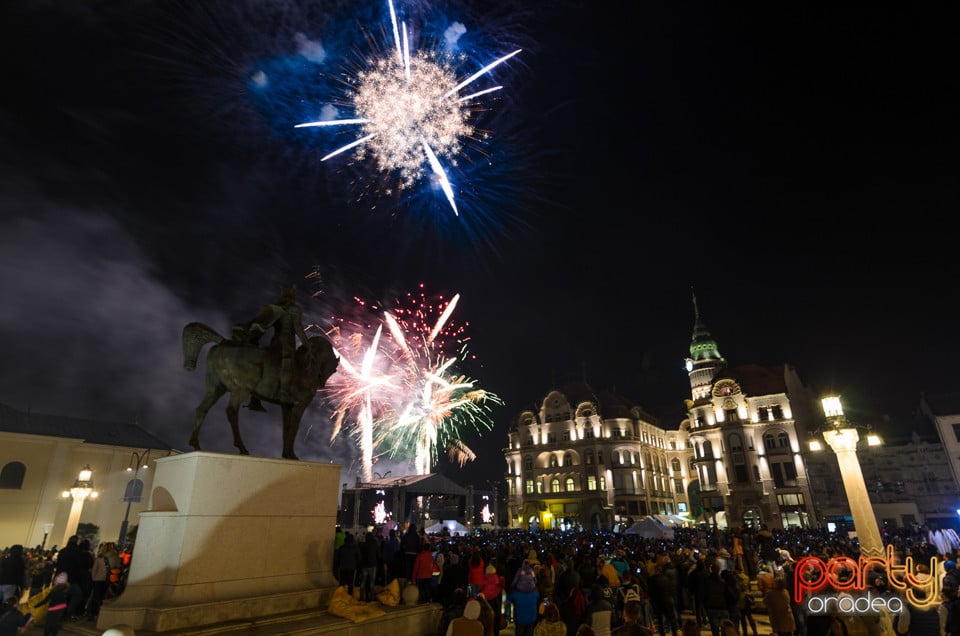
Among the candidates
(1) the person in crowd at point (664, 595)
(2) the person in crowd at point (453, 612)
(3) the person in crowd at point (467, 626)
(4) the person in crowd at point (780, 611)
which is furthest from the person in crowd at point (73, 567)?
(4) the person in crowd at point (780, 611)

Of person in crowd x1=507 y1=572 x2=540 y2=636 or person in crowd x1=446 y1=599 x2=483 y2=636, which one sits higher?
person in crowd x1=446 y1=599 x2=483 y2=636

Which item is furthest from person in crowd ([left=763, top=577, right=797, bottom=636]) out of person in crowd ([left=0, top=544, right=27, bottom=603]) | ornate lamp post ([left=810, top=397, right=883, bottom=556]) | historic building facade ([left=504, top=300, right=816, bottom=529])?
historic building facade ([left=504, top=300, right=816, bottom=529])

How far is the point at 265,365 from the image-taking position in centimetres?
855

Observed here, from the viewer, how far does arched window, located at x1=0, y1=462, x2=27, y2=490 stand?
31.0m

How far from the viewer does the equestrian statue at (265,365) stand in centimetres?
820

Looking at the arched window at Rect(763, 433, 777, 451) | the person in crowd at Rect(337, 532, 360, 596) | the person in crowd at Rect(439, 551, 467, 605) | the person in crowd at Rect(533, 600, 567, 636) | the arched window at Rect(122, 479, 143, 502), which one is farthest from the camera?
the arched window at Rect(763, 433, 777, 451)

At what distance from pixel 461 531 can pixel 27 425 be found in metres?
35.1

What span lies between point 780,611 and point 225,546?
9.59 metres

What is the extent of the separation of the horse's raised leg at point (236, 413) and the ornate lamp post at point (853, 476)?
17063mm

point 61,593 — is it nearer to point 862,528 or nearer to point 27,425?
point 862,528

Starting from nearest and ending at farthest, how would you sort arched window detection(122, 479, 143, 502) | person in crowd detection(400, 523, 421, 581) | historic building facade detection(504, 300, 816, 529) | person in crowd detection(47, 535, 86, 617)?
person in crowd detection(47, 535, 86, 617) < person in crowd detection(400, 523, 421, 581) < arched window detection(122, 479, 143, 502) < historic building facade detection(504, 300, 816, 529)

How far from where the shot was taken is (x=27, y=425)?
34906 mm

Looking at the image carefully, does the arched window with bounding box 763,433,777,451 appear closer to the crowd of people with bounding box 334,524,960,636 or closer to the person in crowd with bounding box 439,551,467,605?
the crowd of people with bounding box 334,524,960,636

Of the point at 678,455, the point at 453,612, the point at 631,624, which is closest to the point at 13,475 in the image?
the point at 453,612
